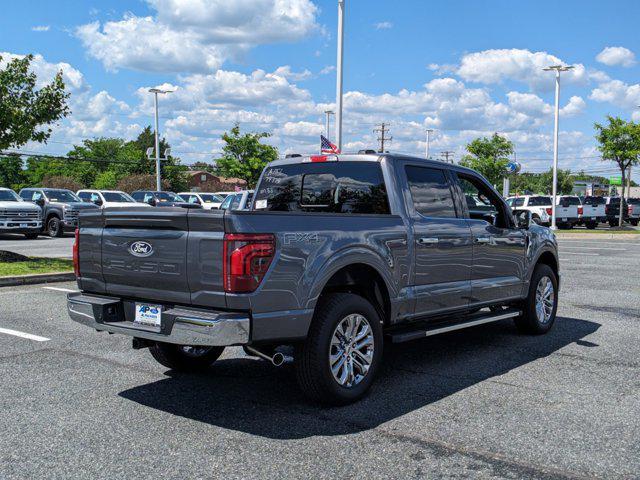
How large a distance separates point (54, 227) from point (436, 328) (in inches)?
881

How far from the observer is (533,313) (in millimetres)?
7367

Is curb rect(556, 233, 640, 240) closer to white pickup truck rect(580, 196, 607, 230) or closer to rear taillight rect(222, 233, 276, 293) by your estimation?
white pickup truck rect(580, 196, 607, 230)

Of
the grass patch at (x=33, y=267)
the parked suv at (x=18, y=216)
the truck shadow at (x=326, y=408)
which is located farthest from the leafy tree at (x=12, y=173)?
the truck shadow at (x=326, y=408)

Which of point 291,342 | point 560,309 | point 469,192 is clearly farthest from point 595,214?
point 291,342

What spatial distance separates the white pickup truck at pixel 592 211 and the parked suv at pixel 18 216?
2777cm

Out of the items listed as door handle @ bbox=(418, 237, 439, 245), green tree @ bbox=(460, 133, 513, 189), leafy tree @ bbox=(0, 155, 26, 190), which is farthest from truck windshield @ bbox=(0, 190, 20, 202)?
leafy tree @ bbox=(0, 155, 26, 190)

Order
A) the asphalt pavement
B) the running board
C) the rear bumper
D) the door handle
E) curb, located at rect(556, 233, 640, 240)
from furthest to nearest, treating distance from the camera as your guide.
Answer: curb, located at rect(556, 233, 640, 240), the door handle, the running board, the rear bumper, the asphalt pavement

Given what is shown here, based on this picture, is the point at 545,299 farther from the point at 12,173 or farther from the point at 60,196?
the point at 12,173

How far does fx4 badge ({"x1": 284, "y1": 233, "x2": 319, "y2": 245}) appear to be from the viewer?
4363 mm

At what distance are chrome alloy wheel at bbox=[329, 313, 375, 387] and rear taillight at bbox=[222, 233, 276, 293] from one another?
2.77 feet

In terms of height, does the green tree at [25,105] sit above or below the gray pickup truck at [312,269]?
above

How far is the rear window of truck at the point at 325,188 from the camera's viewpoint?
5684 millimetres

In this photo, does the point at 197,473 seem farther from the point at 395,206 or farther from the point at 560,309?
the point at 560,309

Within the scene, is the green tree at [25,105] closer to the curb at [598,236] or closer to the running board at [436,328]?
the running board at [436,328]
